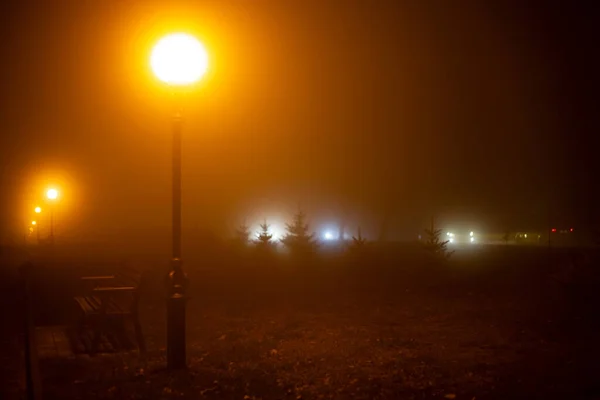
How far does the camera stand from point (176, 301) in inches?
298

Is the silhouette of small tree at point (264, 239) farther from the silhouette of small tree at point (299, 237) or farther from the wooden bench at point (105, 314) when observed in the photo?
the wooden bench at point (105, 314)

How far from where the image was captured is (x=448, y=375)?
7.46m

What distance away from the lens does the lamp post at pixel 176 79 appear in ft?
24.9

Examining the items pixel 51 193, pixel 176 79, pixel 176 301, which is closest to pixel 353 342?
pixel 176 301

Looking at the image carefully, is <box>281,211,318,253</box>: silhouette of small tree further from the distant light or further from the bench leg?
the bench leg

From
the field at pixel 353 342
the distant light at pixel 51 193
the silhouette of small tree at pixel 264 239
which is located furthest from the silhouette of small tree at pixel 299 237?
the distant light at pixel 51 193

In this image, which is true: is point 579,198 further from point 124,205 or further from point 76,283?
point 76,283

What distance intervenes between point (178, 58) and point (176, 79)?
0.25 m

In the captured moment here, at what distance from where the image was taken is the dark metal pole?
7578 mm

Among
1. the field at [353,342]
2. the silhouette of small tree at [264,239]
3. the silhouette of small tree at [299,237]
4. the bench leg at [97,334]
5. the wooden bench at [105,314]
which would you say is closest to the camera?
the field at [353,342]

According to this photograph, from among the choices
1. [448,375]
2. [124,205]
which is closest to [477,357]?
[448,375]

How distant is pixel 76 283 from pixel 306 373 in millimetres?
11710

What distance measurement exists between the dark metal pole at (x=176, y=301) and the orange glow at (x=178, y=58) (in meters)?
0.97

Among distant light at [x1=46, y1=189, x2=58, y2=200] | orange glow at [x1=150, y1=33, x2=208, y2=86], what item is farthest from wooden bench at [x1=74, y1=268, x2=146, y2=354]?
distant light at [x1=46, y1=189, x2=58, y2=200]
